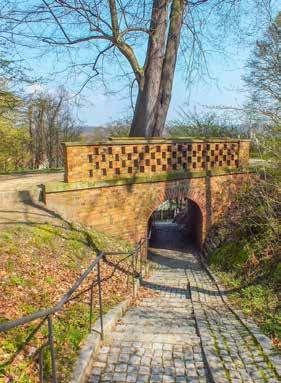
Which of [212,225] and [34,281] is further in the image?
[212,225]

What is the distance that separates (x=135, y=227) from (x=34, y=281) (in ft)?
14.8

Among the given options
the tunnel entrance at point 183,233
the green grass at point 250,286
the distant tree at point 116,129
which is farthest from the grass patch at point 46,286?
the distant tree at point 116,129

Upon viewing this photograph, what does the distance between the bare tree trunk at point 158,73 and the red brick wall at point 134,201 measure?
2.42m

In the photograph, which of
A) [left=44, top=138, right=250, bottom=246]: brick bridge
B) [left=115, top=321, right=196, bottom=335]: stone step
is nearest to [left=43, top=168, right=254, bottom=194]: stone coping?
A: [left=44, top=138, right=250, bottom=246]: brick bridge

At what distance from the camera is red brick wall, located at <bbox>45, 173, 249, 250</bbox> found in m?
7.76

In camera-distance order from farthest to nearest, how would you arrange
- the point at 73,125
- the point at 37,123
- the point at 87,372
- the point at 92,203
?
the point at 73,125
the point at 37,123
the point at 92,203
the point at 87,372

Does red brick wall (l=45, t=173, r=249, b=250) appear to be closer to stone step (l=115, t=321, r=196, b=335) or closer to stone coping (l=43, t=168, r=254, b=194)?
stone coping (l=43, t=168, r=254, b=194)

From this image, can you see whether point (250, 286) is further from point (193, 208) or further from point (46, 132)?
point (46, 132)

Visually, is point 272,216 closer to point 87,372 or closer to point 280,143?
point 280,143

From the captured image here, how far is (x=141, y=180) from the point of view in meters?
8.88

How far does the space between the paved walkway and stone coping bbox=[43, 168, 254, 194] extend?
2.99m

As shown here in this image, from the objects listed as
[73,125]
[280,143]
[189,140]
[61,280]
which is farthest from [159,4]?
[73,125]

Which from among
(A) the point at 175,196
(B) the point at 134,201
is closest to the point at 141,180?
(B) the point at 134,201

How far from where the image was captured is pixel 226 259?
862 centimetres
